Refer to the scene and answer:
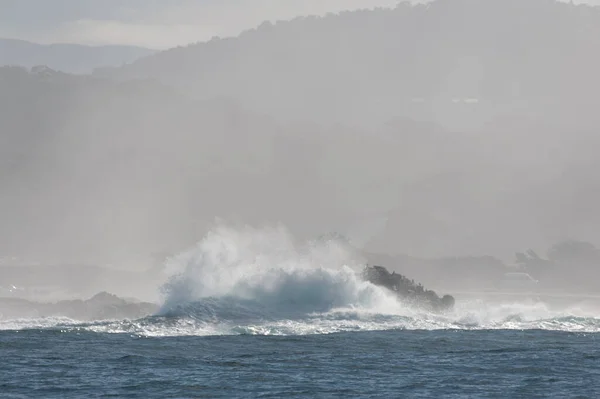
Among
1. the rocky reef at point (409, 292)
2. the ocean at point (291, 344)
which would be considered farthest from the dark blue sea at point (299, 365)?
the rocky reef at point (409, 292)

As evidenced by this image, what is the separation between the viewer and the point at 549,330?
5716 centimetres

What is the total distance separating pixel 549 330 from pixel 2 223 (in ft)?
430

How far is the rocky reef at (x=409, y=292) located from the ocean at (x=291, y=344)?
3.93 feet

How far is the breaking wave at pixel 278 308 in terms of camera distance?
54.7 m

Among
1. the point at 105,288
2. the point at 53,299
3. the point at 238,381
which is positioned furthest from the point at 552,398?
the point at 105,288

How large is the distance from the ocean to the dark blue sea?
0.24ft

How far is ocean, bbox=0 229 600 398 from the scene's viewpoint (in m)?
36.5

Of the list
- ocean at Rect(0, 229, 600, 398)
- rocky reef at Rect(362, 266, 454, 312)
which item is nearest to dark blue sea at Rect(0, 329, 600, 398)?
ocean at Rect(0, 229, 600, 398)

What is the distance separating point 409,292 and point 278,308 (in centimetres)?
1096

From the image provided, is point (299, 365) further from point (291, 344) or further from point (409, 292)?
point (409, 292)

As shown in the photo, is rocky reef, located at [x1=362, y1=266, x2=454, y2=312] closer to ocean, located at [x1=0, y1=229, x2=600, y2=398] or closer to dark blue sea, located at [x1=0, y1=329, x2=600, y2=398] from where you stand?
ocean, located at [x1=0, y1=229, x2=600, y2=398]

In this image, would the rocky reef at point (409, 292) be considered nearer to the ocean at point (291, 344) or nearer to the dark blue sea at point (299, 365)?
the ocean at point (291, 344)

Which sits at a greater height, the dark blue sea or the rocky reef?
the rocky reef

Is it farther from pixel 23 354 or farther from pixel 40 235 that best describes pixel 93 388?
pixel 40 235
